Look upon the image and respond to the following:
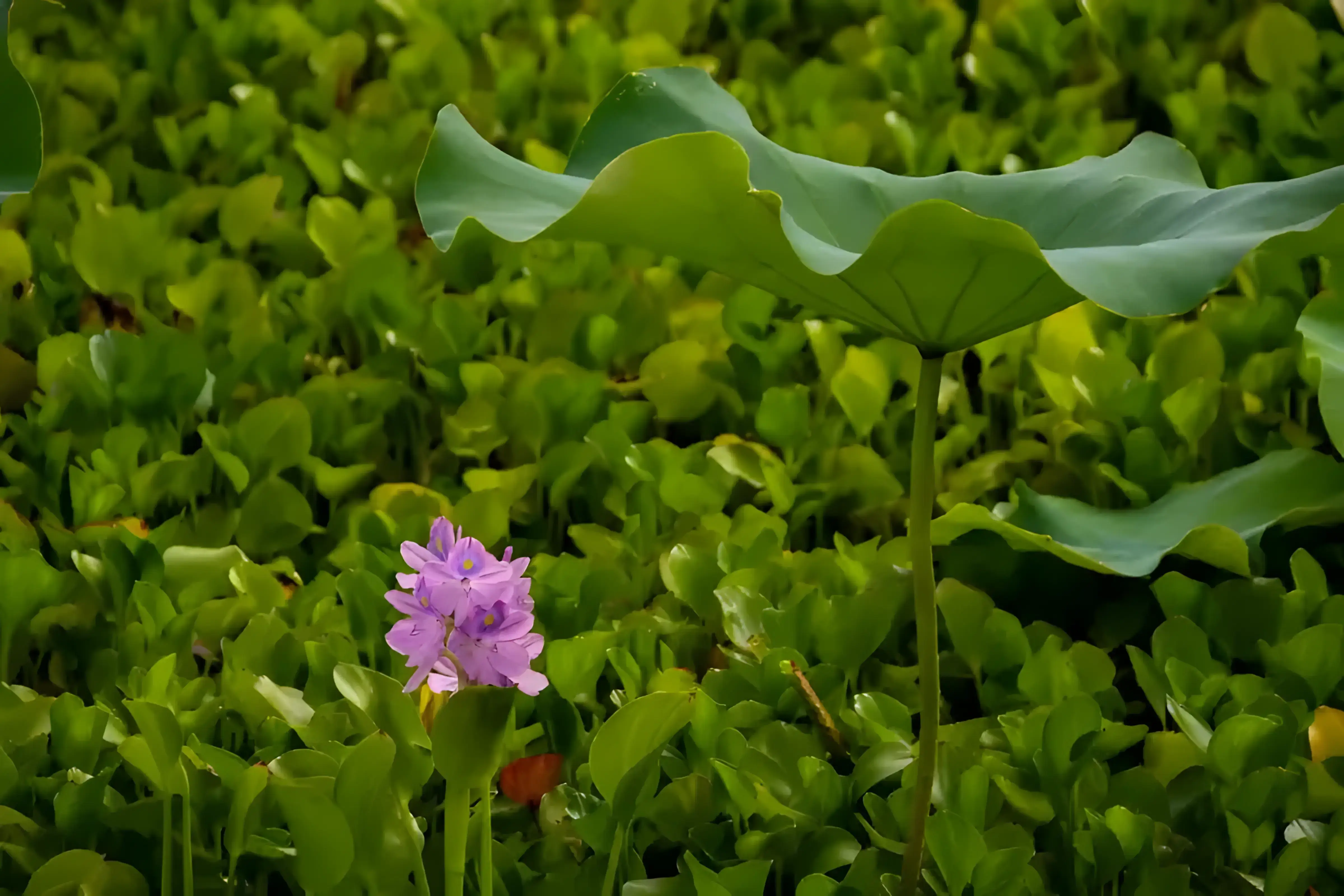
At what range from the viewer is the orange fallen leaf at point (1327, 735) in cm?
100

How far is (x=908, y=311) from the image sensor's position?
856 mm

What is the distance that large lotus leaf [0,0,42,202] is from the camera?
4.47 feet

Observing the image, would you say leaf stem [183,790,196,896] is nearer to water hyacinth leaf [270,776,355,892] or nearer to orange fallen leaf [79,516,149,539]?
water hyacinth leaf [270,776,355,892]

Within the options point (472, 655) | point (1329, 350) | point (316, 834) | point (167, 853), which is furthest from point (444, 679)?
point (1329, 350)

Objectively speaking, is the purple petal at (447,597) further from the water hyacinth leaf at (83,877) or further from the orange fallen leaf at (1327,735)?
the orange fallen leaf at (1327,735)

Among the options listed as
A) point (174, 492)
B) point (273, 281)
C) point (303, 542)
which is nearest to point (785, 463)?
point (303, 542)

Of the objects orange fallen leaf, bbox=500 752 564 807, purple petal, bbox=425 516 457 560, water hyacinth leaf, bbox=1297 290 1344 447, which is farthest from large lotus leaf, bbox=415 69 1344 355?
orange fallen leaf, bbox=500 752 564 807

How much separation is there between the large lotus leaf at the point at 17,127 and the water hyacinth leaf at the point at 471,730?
0.86 metres

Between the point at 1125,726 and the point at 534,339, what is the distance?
2.72ft

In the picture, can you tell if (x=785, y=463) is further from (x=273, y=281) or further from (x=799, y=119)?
(x=799, y=119)

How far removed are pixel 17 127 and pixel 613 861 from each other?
3.19ft

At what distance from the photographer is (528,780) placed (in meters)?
0.99

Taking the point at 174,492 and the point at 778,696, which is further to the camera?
the point at 174,492

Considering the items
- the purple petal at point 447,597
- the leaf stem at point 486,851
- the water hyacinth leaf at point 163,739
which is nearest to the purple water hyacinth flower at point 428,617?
the purple petal at point 447,597
